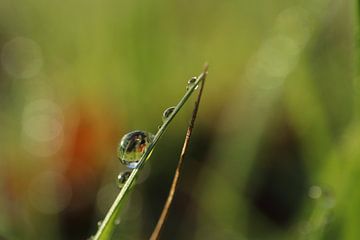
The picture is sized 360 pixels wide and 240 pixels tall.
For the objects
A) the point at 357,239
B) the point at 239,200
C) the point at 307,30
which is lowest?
the point at 239,200

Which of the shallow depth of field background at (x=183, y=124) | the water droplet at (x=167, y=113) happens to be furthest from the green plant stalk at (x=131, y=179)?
the shallow depth of field background at (x=183, y=124)

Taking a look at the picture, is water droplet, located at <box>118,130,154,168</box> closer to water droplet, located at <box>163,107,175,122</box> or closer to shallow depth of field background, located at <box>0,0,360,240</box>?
water droplet, located at <box>163,107,175,122</box>

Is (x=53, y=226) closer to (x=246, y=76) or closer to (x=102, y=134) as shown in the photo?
(x=102, y=134)

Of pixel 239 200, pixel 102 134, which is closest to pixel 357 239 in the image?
pixel 239 200

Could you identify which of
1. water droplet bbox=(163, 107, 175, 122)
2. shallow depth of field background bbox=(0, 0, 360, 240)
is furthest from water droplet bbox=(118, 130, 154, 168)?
shallow depth of field background bbox=(0, 0, 360, 240)

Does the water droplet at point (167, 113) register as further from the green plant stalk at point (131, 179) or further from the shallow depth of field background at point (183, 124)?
the shallow depth of field background at point (183, 124)

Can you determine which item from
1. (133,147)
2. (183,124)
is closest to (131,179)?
(133,147)

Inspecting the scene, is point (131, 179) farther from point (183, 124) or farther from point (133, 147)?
point (183, 124)

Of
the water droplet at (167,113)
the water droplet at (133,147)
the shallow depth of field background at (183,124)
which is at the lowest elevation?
the shallow depth of field background at (183,124)
